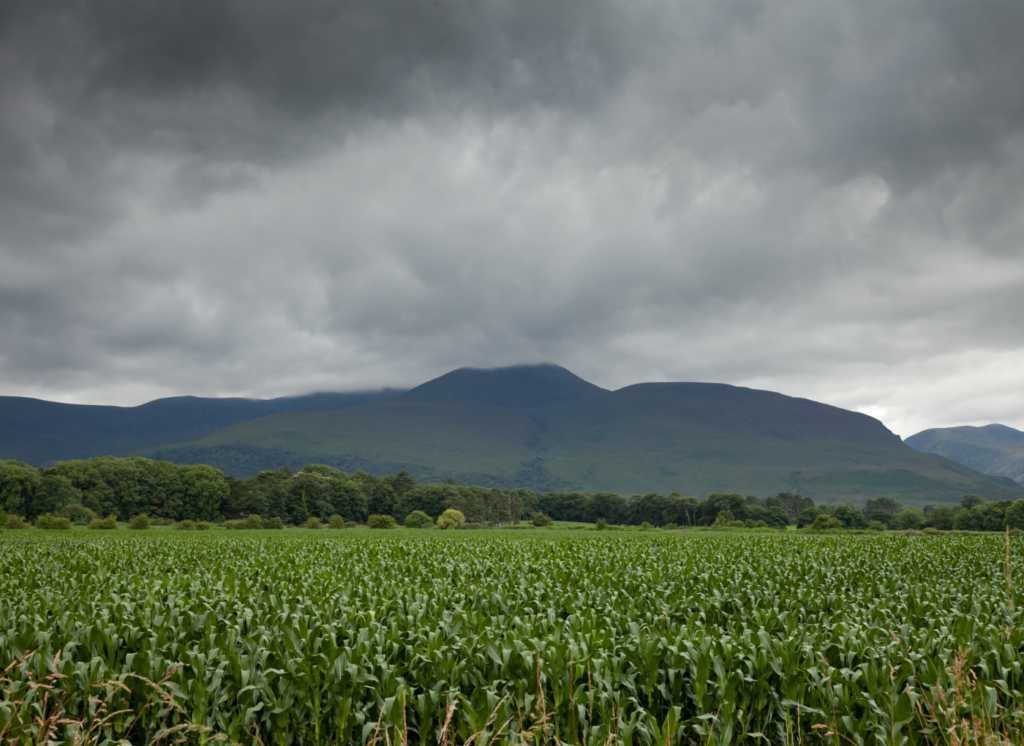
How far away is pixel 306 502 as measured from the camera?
133 metres

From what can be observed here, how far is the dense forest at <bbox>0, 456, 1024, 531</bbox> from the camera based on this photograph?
4242 inches

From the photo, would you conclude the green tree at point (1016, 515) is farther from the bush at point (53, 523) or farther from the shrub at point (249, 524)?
the bush at point (53, 523)

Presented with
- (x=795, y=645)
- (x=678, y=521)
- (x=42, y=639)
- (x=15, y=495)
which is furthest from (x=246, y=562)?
(x=678, y=521)

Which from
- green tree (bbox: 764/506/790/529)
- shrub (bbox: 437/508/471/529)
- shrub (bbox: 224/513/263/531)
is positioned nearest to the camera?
shrub (bbox: 224/513/263/531)

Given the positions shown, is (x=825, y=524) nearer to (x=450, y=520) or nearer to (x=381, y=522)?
(x=450, y=520)

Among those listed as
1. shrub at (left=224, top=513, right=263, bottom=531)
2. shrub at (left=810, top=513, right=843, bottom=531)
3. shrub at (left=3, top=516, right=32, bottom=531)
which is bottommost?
shrub at (left=224, top=513, right=263, bottom=531)

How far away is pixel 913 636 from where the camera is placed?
10.9m

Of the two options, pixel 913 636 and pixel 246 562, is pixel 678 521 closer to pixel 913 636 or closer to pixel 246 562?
pixel 246 562

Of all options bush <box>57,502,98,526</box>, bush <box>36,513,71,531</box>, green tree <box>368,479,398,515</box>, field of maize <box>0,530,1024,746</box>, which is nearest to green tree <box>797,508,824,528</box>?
green tree <box>368,479,398,515</box>

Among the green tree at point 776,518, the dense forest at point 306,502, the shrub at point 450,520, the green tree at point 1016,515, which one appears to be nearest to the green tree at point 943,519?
the dense forest at point 306,502

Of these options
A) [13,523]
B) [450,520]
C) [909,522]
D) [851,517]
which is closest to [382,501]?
[450,520]

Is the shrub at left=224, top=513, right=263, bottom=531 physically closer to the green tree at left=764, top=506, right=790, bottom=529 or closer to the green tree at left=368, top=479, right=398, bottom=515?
the green tree at left=368, top=479, right=398, bottom=515

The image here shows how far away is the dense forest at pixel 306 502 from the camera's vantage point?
354 feet

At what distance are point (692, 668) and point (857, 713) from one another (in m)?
2.58
